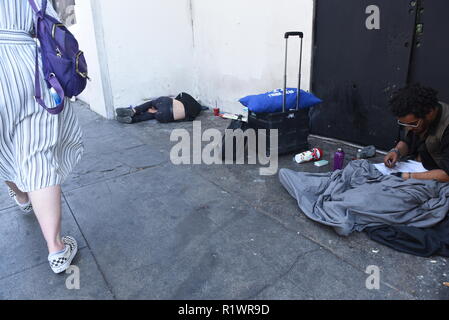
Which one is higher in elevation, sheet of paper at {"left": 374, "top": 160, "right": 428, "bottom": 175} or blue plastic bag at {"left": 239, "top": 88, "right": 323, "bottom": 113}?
blue plastic bag at {"left": 239, "top": 88, "right": 323, "bottom": 113}

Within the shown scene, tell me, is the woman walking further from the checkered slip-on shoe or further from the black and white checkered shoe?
the checkered slip-on shoe

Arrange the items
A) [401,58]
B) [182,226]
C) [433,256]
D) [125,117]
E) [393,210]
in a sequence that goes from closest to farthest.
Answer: [433,256], [393,210], [182,226], [401,58], [125,117]

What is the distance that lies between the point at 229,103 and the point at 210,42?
44.5 inches

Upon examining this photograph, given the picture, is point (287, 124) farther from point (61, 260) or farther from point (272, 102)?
point (61, 260)

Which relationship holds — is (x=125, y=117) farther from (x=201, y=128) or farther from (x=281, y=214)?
(x=281, y=214)

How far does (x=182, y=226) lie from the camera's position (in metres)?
2.59

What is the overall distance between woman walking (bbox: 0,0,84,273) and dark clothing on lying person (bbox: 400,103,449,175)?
2569 mm

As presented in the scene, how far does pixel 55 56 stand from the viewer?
191 cm

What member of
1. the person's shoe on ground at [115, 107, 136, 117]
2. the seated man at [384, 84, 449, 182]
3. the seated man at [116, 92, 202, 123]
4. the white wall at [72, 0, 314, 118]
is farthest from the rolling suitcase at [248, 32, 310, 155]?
the person's shoe on ground at [115, 107, 136, 117]

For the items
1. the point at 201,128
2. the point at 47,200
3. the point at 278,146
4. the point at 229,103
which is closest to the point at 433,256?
the point at 278,146

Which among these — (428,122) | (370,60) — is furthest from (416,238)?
(370,60)

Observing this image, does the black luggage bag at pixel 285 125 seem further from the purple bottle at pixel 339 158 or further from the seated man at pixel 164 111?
the seated man at pixel 164 111

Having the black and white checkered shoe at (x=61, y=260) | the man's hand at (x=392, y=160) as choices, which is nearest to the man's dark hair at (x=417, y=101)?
the man's hand at (x=392, y=160)

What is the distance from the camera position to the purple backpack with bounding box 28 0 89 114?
1.91 metres
